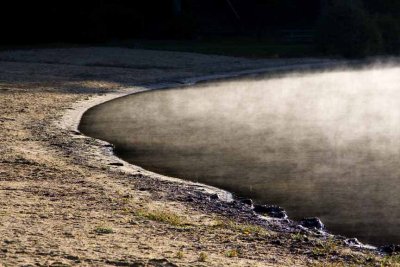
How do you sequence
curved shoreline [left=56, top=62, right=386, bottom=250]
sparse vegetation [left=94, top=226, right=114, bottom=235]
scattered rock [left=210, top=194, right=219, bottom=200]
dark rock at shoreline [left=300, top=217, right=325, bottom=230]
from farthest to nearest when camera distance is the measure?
1. curved shoreline [left=56, top=62, right=386, bottom=250]
2. scattered rock [left=210, top=194, right=219, bottom=200]
3. dark rock at shoreline [left=300, top=217, right=325, bottom=230]
4. sparse vegetation [left=94, top=226, right=114, bottom=235]

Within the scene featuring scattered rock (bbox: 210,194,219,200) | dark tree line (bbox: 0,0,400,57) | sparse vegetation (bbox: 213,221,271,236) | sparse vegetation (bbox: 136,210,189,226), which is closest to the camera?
sparse vegetation (bbox: 213,221,271,236)

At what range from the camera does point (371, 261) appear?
10414mm

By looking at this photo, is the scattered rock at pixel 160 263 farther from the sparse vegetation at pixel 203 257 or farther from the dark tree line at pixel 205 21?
the dark tree line at pixel 205 21

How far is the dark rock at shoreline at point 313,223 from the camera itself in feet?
40.2

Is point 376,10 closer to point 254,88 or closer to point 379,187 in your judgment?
point 254,88

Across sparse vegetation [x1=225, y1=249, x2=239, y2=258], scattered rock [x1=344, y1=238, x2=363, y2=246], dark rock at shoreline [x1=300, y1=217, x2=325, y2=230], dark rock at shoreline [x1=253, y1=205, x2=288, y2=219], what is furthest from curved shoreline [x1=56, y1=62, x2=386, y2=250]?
sparse vegetation [x1=225, y1=249, x2=239, y2=258]

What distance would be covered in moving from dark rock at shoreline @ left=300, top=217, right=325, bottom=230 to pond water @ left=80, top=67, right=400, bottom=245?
150 mm

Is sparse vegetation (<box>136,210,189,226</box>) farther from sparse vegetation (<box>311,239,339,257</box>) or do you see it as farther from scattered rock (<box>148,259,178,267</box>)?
scattered rock (<box>148,259,178,267</box>)

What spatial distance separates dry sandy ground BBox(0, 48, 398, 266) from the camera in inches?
380

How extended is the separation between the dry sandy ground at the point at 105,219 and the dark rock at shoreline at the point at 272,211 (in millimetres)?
694

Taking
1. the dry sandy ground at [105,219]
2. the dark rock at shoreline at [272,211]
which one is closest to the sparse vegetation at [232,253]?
the dry sandy ground at [105,219]

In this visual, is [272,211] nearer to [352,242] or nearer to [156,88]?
[352,242]

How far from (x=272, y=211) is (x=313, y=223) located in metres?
0.90

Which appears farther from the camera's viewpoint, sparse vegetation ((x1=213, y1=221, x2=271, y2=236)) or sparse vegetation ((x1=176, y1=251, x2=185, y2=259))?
sparse vegetation ((x1=213, y1=221, x2=271, y2=236))
